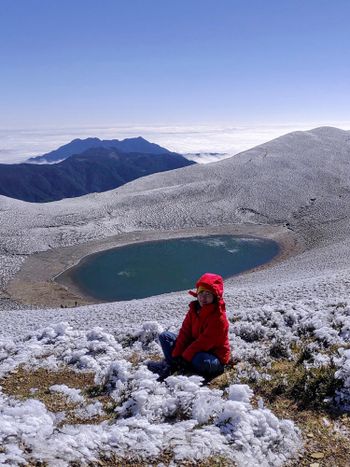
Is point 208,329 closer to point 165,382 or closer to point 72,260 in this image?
point 165,382

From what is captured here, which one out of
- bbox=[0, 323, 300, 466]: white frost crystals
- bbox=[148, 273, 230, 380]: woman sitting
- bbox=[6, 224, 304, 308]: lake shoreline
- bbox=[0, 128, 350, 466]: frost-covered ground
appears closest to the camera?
bbox=[0, 323, 300, 466]: white frost crystals

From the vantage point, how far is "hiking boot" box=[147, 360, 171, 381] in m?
9.65

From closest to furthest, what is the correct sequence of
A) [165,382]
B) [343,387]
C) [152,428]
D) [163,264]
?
[152,428] → [343,387] → [165,382] → [163,264]

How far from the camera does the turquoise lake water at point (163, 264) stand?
46225mm

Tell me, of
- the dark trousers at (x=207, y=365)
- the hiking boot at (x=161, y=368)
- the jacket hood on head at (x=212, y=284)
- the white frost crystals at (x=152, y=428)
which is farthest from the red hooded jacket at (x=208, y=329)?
the white frost crystals at (x=152, y=428)

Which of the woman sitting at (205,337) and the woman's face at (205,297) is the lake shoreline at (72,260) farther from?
the woman's face at (205,297)

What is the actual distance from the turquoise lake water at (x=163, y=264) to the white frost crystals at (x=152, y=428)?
3428 centimetres

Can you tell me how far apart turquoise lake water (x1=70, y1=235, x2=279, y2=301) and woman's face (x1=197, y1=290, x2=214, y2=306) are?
33762 millimetres

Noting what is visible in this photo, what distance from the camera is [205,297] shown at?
30.6ft

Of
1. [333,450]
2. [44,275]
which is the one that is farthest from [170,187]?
[333,450]

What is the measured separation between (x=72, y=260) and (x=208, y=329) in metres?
48.8

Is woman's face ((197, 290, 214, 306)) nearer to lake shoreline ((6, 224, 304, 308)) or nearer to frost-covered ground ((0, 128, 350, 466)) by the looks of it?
frost-covered ground ((0, 128, 350, 466))

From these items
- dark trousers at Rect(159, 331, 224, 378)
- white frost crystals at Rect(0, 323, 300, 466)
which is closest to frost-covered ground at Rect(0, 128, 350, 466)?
white frost crystals at Rect(0, 323, 300, 466)

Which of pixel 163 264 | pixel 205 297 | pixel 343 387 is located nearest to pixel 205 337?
pixel 205 297
